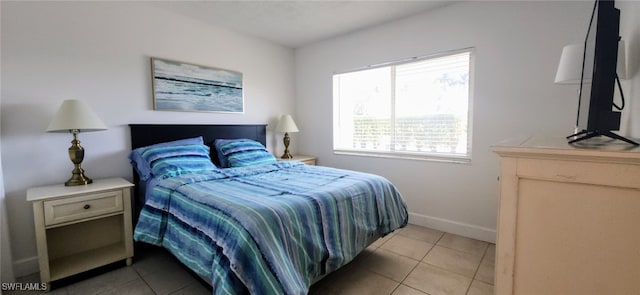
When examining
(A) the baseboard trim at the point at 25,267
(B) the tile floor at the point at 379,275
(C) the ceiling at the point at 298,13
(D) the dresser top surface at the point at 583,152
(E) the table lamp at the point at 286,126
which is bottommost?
(B) the tile floor at the point at 379,275

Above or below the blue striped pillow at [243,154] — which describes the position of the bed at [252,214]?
below

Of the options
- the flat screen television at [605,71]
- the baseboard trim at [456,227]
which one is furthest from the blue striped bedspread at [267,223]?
the flat screen television at [605,71]

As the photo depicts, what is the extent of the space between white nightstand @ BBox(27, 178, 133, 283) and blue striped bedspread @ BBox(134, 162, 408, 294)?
0.26m

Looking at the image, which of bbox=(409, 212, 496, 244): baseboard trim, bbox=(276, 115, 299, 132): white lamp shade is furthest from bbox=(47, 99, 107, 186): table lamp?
bbox=(409, 212, 496, 244): baseboard trim

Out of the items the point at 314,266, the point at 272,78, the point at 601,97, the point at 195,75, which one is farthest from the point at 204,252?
the point at 272,78

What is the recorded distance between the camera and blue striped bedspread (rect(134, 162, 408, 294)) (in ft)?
4.26

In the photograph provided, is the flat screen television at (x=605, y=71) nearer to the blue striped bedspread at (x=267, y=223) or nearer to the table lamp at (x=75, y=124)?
the blue striped bedspread at (x=267, y=223)

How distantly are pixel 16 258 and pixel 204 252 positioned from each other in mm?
1728

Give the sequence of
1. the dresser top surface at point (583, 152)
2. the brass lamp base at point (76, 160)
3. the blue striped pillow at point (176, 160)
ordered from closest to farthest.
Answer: the dresser top surface at point (583, 152) < the brass lamp base at point (76, 160) < the blue striped pillow at point (176, 160)

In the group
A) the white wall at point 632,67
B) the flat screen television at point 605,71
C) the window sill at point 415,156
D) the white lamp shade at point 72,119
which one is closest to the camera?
the flat screen television at point 605,71

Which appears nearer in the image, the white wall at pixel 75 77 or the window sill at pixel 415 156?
the white wall at pixel 75 77

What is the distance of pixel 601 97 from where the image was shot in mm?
918

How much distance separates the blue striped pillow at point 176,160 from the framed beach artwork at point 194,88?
58cm

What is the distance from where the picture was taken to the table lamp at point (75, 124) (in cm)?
195
